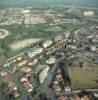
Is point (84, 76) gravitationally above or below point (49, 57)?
above

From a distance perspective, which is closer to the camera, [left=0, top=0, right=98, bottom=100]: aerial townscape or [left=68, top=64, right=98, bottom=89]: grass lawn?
[left=0, top=0, right=98, bottom=100]: aerial townscape

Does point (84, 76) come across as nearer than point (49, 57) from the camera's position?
Yes

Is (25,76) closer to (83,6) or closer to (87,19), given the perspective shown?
(87,19)

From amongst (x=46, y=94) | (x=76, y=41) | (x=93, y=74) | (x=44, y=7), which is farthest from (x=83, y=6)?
(x=46, y=94)

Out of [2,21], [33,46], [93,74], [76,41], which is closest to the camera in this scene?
[93,74]

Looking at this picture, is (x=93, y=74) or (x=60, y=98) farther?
(x=93, y=74)

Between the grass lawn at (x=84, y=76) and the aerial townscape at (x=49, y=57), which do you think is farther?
the grass lawn at (x=84, y=76)
